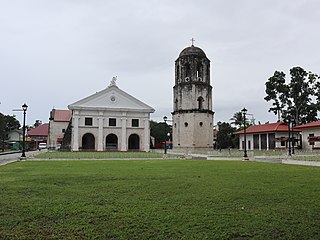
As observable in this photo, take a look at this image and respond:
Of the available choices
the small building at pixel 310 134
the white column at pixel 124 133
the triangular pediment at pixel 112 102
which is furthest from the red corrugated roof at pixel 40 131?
the small building at pixel 310 134

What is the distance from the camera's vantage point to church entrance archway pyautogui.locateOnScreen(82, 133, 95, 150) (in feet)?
164

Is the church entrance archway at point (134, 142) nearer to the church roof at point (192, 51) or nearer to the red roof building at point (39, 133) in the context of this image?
the church roof at point (192, 51)

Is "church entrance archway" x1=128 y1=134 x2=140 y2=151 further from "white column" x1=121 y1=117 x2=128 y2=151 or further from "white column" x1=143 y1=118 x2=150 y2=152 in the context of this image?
"white column" x1=121 y1=117 x2=128 y2=151

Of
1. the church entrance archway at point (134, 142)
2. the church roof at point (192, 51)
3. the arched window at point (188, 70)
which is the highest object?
the church roof at point (192, 51)

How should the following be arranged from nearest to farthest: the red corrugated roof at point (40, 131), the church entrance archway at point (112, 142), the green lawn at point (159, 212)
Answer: the green lawn at point (159, 212), the church entrance archway at point (112, 142), the red corrugated roof at point (40, 131)

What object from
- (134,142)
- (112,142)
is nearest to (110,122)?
(112,142)

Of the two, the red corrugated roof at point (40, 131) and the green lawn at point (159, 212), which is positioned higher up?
the red corrugated roof at point (40, 131)

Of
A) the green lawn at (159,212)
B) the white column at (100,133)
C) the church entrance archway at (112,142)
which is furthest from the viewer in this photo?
the church entrance archway at (112,142)

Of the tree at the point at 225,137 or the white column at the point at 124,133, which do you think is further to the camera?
the tree at the point at 225,137

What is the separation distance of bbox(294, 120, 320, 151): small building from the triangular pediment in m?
21.2

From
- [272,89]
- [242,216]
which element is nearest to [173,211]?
[242,216]

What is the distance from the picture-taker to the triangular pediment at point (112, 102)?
48.8 meters

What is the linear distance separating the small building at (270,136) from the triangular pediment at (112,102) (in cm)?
1518

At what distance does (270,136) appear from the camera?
45.6 m
